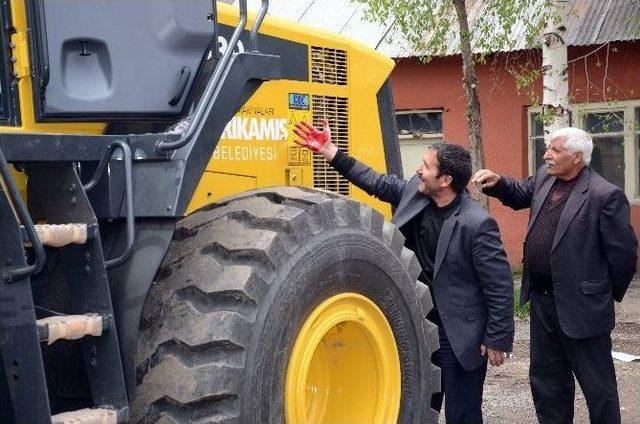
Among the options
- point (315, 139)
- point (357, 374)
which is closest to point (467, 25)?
point (315, 139)

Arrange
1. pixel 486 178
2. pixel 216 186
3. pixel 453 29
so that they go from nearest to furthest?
pixel 216 186 < pixel 486 178 < pixel 453 29

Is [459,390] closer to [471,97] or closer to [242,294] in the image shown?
[242,294]

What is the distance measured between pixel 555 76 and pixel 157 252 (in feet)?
29.1

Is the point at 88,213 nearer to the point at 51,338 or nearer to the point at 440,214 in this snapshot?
the point at 51,338

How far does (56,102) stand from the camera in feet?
12.3

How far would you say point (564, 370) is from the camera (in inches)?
241

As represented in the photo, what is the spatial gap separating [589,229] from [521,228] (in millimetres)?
9864

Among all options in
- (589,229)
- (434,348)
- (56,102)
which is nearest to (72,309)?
(56,102)

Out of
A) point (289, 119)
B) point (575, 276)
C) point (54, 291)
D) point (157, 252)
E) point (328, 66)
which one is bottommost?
point (575, 276)

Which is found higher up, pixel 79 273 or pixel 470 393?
pixel 79 273

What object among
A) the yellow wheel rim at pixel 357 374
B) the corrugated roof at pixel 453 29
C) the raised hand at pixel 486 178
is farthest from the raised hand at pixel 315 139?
the corrugated roof at pixel 453 29

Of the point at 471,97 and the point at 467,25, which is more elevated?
the point at 467,25

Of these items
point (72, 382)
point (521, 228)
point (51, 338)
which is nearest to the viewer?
point (51, 338)

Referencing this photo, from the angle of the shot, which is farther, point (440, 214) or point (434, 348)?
point (440, 214)
